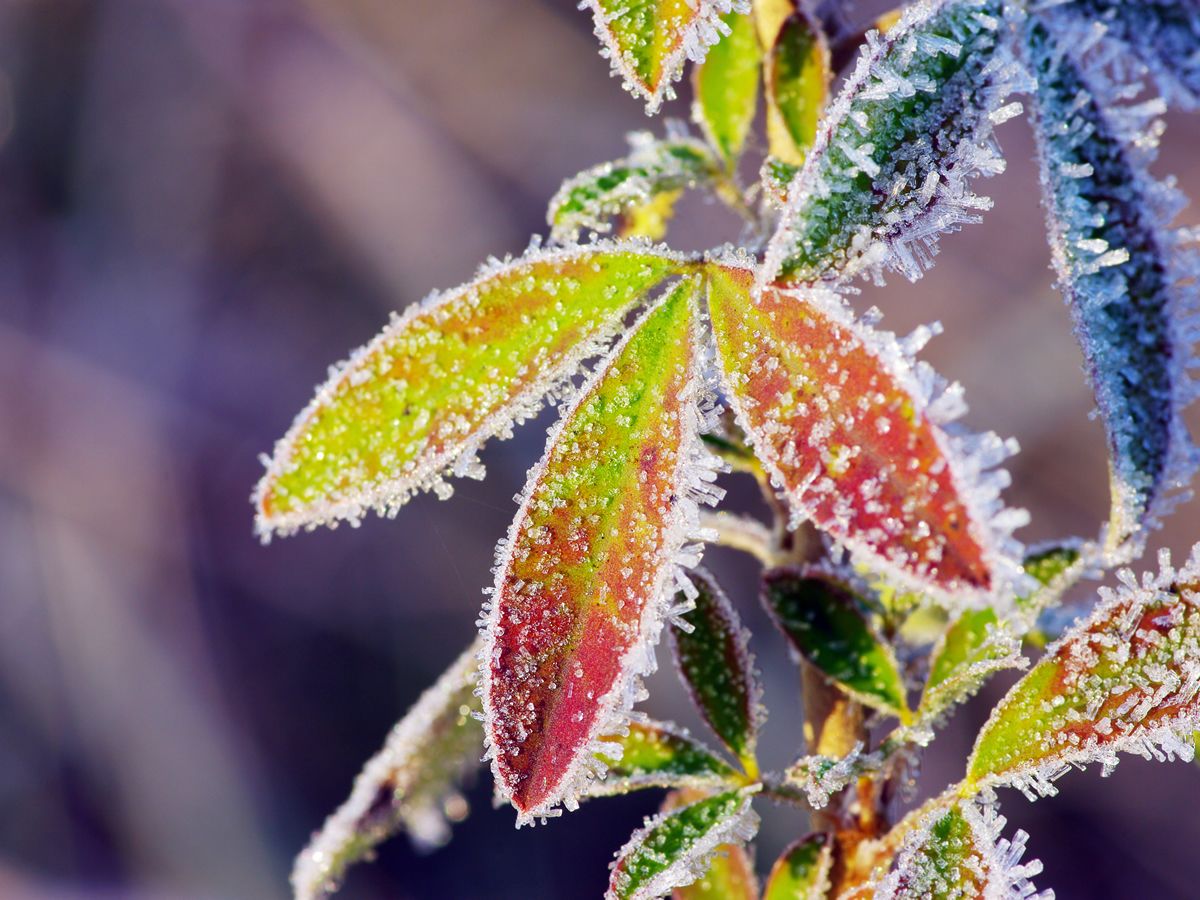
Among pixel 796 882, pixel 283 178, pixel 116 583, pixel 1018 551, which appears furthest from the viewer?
pixel 283 178

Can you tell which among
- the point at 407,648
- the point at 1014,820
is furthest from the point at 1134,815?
the point at 407,648

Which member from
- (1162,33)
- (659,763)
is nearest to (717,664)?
(659,763)

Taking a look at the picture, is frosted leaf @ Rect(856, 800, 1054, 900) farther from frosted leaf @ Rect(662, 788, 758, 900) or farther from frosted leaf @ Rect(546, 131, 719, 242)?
frosted leaf @ Rect(546, 131, 719, 242)

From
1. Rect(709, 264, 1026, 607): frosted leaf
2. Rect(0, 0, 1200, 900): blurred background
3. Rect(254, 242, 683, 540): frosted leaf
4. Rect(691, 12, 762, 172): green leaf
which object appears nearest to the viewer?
Rect(709, 264, 1026, 607): frosted leaf

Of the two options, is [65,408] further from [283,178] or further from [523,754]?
[523,754]

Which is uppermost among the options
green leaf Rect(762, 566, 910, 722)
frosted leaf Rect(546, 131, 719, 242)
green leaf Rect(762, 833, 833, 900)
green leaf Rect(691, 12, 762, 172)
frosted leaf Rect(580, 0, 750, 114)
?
green leaf Rect(691, 12, 762, 172)

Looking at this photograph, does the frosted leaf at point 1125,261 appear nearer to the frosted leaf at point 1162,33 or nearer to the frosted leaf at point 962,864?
the frosted leaf at point 1162,33

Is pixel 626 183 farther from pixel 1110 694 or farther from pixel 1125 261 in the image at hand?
pixel 1110 694

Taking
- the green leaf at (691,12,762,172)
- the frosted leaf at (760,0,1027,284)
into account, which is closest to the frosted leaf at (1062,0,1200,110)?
the frosted leaf at (760,0,1027,284)
